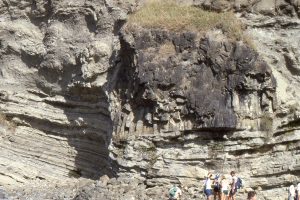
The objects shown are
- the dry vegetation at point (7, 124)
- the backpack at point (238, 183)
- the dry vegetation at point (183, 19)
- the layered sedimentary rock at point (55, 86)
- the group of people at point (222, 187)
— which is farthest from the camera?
the dry vegetation at point (7, 124)

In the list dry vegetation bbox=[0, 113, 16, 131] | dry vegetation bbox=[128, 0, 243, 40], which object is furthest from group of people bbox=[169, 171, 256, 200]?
dry vegetation bbox=[0, 113, 16, 131]

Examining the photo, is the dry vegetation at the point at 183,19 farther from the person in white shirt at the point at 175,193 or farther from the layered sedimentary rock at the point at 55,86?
the person in white shirt at the point at 175,193

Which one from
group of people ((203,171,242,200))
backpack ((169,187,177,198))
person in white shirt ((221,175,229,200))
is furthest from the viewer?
backpack ((169,187,177,198))

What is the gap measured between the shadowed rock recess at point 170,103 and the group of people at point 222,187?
160cm

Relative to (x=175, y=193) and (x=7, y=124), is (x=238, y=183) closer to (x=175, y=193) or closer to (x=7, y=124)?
(x=175, y=193)

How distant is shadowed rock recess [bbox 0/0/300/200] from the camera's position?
23.4 m

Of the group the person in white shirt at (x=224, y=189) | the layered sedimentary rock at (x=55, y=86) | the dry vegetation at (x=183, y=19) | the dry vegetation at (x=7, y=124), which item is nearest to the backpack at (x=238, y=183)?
the person in white shirt at (x=224, y=189)

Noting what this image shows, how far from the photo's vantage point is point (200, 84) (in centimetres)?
2412

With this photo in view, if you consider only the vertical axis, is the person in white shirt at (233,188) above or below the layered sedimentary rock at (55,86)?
below

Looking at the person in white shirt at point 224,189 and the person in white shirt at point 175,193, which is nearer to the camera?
the person in white shirt at point 224,189

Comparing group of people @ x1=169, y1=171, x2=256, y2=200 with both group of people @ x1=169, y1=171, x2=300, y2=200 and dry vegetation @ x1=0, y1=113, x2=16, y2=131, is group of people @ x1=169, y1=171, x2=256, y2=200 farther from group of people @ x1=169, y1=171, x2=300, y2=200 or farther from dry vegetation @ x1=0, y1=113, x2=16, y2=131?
dry vegetation @ x1=0, y1=113, x2=16, y2=131

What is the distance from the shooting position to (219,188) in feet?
69.8

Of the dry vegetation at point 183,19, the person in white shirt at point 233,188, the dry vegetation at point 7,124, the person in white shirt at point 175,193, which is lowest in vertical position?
the person in white shirt at point 175,193

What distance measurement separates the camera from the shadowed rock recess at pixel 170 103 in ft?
76.8
